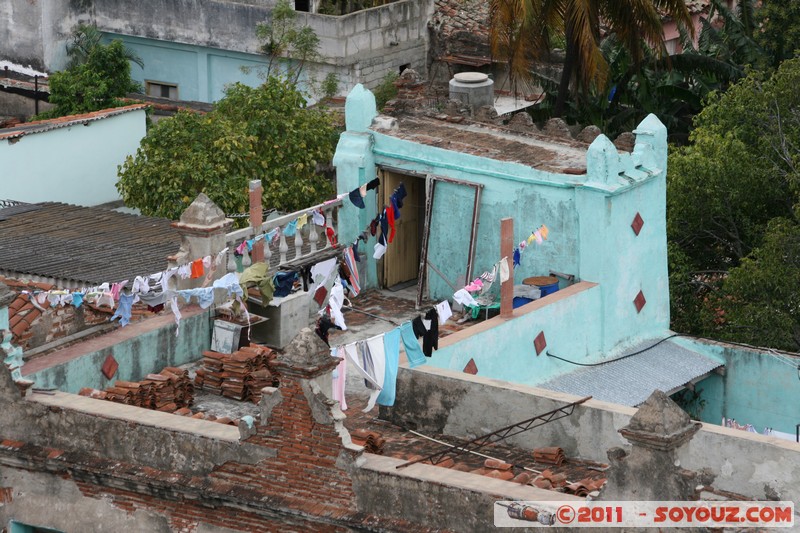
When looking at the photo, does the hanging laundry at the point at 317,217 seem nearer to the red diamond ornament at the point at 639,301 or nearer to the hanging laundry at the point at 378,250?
the hanging laundry at the point at 378,250

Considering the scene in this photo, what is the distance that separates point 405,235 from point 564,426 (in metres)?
8.27

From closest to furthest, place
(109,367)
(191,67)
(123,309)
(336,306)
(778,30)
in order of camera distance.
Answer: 1. (109,367)
2. (123,309)
3. (336,306)
4. (778,30)
5. (191,67)

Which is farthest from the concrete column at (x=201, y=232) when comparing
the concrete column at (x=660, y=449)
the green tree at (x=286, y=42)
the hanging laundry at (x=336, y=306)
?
the green tree at (x=286, y=42)

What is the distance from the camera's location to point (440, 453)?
65.9 ft

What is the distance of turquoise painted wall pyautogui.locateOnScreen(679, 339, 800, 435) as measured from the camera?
2794 cm

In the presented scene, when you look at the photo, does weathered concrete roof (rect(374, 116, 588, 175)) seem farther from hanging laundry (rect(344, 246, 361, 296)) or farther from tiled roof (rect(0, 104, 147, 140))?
tiled roof (rect(0, 104, 147, 140))

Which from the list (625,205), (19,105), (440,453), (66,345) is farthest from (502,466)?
(19,105)

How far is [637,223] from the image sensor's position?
1081 inches

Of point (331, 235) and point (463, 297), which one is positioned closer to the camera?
point (463, 297)

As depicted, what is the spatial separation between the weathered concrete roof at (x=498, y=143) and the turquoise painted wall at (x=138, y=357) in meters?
5.49

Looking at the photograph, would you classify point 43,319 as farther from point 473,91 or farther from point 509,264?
point 473,91

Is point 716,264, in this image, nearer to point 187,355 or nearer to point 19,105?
point 187,355

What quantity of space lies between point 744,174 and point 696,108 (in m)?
8.51

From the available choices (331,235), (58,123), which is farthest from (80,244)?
(58,123)
